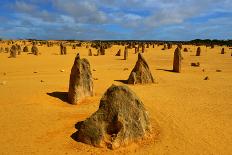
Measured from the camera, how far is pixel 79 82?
40.2ft

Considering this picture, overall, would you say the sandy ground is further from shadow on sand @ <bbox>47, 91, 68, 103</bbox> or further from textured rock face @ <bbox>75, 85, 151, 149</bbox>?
textured rock face @ <bbox>75, 85, 151, 149</bbox>

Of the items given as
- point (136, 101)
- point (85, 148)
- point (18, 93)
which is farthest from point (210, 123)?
point (18, 93)

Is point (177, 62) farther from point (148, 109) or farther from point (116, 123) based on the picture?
point (116, 123)

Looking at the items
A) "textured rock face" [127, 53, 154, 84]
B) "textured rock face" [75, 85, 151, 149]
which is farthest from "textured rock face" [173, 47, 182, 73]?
"textured rock face" [75, 85, 151, 149]

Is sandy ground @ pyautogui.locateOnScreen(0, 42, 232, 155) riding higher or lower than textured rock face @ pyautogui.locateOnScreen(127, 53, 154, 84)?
lower

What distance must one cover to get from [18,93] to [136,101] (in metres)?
6.09

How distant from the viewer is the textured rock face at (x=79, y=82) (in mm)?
12039

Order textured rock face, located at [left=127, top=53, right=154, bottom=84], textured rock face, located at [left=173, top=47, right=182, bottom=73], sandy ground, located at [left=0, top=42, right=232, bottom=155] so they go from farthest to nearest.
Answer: textured rock face, located at [left=173, top=47, right=182, bottom=73] < textured rock face, located at [left=127, top=53, right=154, bottom=84] < sandy ground, located at [left=0, top=42, right=232, bottom=155]

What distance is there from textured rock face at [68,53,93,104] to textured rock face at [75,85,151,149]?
11.0 ft

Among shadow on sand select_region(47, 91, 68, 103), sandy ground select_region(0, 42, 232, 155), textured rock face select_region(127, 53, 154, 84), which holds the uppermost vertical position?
textured rock face select_region(127, 53, 154, 84)

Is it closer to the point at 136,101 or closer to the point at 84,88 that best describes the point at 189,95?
the point at 84,88

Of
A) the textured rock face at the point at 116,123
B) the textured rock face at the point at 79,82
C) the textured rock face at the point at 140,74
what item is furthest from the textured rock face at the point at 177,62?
the textured rock face at the point at 116,123

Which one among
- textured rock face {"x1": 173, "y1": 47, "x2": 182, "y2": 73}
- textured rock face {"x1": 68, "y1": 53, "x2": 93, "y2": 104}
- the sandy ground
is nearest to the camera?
the sandy ground

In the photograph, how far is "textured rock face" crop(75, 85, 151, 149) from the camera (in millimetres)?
8188
